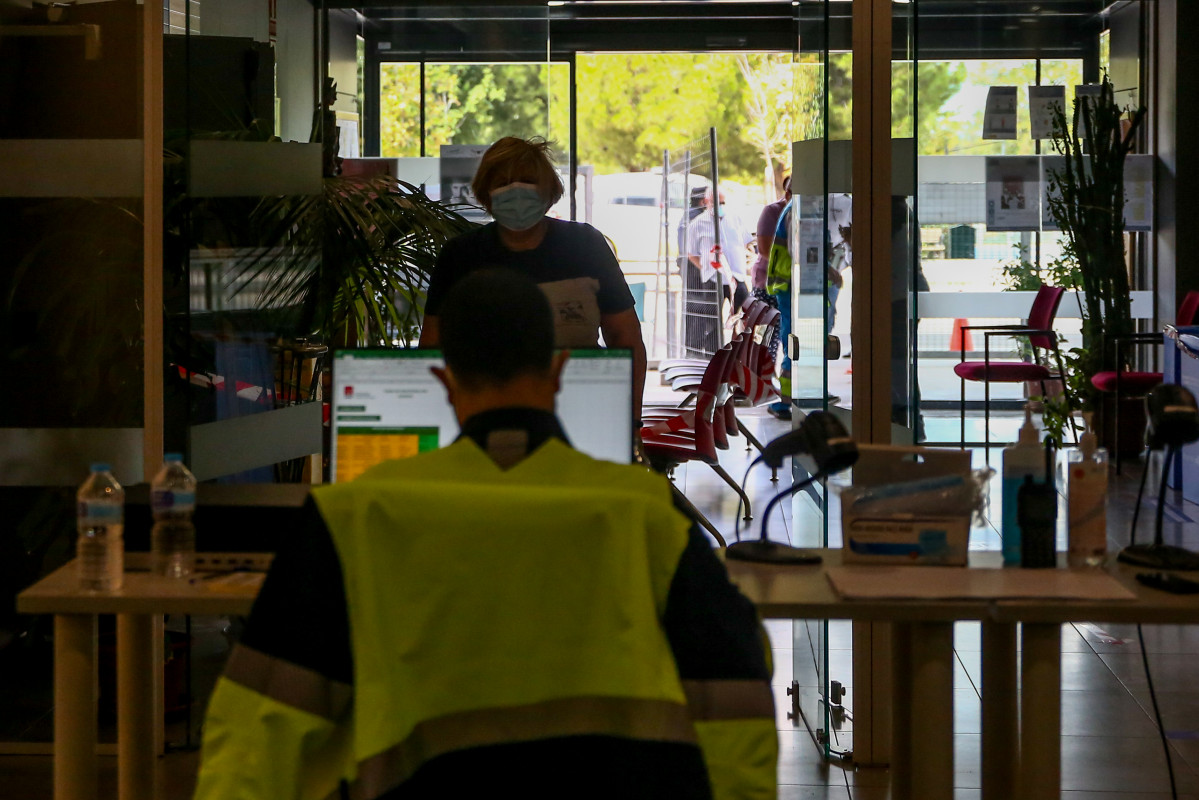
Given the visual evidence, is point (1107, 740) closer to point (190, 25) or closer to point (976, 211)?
point (190, 25)

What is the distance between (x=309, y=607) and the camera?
4.41 ft

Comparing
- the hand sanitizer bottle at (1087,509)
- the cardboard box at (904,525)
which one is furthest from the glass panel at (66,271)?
the hand sanitizer bottle at (1087,509)

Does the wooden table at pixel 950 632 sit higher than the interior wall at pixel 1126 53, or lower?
lower

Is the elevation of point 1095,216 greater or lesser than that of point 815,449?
greater

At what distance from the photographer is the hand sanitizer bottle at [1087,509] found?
2219 millimetres

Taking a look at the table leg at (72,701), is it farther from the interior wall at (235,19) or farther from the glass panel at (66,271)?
the interior wall at (235,19)

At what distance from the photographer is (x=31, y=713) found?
3.54 metres

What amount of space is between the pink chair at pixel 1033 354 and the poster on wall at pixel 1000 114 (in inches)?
49.2

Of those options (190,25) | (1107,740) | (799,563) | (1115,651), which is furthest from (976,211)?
(799,563)

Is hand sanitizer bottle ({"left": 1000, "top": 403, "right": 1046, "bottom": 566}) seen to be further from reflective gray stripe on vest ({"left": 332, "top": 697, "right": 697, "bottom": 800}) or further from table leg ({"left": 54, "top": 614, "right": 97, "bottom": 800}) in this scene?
table leg ({"left": 54, "top": 614, "right": 97, "bottom": 800})

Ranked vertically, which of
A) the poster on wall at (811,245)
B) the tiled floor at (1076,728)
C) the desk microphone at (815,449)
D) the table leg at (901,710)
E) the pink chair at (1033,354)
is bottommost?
the tiled floor at (1076,728)

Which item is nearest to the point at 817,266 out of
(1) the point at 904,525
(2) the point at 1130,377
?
(1) the point at 904,525

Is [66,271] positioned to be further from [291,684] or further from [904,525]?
[291,684]

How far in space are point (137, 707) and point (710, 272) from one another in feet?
30.0
